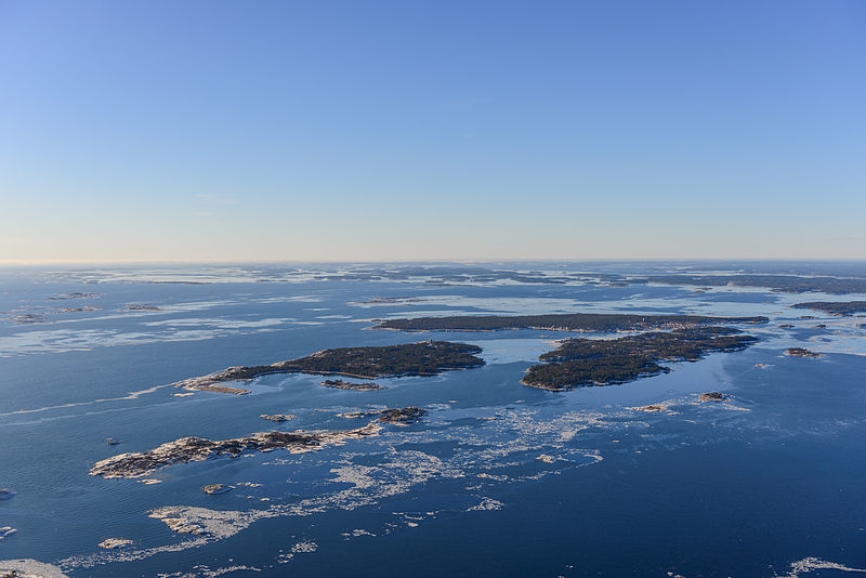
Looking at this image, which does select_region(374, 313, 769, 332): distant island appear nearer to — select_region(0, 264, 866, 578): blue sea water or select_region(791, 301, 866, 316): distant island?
select_region(791, 301, 866, 316): distant island

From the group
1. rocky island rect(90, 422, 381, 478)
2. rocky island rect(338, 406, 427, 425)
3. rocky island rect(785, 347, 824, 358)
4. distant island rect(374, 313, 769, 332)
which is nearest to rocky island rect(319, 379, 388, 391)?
rocky island rect(338, 406, 427, 425)

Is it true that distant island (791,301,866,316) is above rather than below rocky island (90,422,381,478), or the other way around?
above

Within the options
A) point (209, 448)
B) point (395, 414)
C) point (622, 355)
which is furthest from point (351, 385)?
point (622, 355)

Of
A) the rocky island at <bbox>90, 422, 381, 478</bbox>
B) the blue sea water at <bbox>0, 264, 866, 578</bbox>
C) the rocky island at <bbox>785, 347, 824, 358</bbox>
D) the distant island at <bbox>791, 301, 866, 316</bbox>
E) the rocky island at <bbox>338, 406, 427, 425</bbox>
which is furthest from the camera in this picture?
the distant island at <bbox>791, 301, 866, 316</bbox>

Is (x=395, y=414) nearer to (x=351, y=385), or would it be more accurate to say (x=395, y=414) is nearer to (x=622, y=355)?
(x=351, y=385)

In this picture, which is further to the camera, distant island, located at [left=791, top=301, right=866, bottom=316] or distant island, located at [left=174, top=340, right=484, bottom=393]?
distant island, located at [left=791, top=301, right=866, bottom=316]

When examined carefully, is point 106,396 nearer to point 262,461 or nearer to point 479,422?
point 262,461

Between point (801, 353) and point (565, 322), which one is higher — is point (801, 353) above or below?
below
